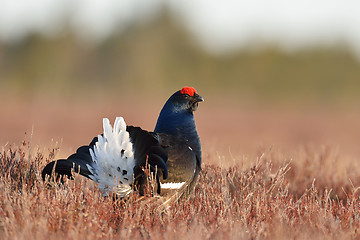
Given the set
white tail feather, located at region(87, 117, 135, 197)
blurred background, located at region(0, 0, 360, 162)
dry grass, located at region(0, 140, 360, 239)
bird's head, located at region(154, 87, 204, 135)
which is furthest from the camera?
blurred background, located at region(0, 0, 360, 162)

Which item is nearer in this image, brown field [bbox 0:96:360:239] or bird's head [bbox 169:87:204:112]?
brown field [bbox 0:96:360:239]

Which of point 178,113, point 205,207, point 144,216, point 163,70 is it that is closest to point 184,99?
point 178,113

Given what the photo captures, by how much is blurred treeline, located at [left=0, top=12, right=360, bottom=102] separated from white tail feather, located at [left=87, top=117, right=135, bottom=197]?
28.7 meters

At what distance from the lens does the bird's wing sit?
3.51 meters

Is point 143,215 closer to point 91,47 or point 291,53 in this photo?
point 91,47

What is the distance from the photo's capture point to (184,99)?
4.39m

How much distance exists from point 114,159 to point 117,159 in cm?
2

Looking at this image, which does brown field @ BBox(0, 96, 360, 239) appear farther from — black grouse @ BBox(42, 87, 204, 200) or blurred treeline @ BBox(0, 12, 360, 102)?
blurred treeline @ BBox(0, 12, 360, 102)

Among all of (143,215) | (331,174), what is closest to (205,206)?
(143,215)

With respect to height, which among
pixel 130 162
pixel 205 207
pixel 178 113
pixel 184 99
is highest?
pixel 184 99

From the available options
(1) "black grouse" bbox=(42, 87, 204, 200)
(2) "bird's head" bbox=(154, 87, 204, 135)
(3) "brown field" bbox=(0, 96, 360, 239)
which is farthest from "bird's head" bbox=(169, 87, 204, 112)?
(3) "brown field" bbox=(0, 96, 360, 239)

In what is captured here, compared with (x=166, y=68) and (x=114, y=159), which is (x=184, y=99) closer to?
(x=114, y=159)

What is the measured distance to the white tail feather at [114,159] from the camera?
3.50 m

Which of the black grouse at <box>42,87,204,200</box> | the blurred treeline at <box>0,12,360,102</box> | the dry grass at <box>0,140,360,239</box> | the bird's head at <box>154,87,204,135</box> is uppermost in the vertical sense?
the blurred treeline at <box>0,12,360,102</box>
